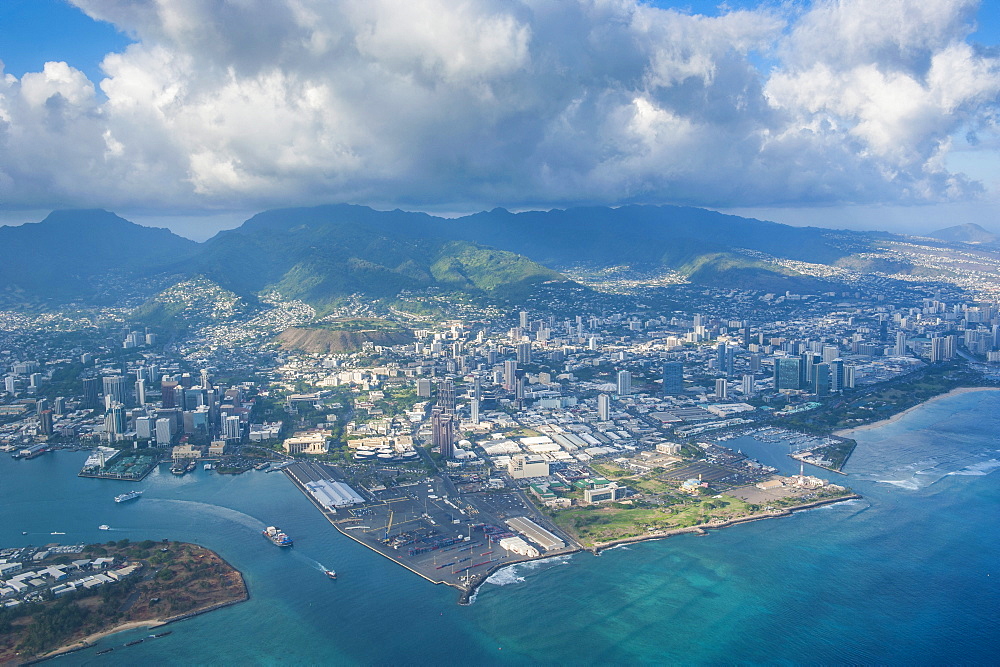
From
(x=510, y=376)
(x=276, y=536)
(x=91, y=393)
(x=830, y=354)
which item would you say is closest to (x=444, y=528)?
(x=276, y=536)

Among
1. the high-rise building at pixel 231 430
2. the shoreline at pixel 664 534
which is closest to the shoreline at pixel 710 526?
the shoreline at pixel 664 534

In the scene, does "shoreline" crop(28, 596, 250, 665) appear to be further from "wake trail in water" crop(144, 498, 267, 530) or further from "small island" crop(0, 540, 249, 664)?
"wake trail in water" crop(144, 498, 267, 530)

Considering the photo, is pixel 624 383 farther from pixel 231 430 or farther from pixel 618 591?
pixel 618 591

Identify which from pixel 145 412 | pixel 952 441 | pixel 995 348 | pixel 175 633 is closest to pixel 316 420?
pixel 145 412

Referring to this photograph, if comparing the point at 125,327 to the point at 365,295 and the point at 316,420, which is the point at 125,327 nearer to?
the point at 365,295

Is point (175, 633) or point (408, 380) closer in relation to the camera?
point (175, 633)

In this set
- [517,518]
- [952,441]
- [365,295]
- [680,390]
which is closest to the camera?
[517,518]
